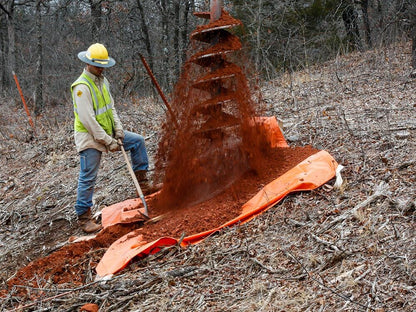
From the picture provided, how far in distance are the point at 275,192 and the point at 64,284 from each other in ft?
6.93

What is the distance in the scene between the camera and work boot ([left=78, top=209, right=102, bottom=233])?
516 cm

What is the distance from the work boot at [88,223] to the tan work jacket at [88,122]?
79 centimetres

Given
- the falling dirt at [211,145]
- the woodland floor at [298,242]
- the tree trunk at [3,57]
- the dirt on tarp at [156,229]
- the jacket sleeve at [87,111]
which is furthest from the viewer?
the tree trunk at [3,57]

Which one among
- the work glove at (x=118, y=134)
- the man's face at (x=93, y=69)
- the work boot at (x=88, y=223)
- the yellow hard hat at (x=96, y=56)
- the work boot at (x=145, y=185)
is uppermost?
the yellow hard hat at (x=96, y=56)

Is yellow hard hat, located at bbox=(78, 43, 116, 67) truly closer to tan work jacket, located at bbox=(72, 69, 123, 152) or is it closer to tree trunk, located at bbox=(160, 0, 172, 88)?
tan work jacket, located at bbox=(72, 69, 123, 152)

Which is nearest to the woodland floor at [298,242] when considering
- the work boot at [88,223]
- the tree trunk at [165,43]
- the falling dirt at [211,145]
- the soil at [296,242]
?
the soil at [296,242]

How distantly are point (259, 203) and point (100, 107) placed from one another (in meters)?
2.18

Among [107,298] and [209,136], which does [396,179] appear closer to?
[209,136]

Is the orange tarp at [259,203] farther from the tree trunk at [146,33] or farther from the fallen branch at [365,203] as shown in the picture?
the tree trunk at [146,33]

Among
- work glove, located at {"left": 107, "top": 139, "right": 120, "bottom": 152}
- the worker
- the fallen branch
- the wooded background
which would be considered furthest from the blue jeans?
the wooded background

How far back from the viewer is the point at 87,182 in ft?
17.0

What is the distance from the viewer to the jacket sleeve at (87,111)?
4992mm

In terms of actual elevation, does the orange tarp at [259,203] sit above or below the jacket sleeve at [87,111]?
below

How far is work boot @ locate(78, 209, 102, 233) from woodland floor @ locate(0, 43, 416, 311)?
149 millimetres
